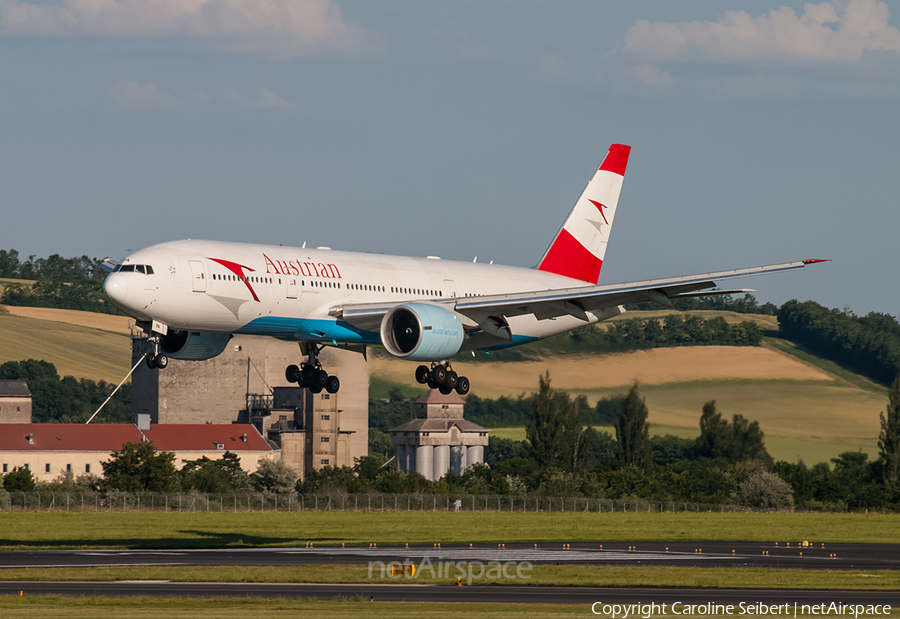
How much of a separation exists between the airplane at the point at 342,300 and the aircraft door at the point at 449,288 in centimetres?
7

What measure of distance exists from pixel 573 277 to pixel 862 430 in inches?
2669

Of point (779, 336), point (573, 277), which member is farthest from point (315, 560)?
point (779, 336)

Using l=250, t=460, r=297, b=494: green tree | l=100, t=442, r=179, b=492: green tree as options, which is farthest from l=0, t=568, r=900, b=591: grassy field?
l=250, t=460, r=297, b=494: green tree

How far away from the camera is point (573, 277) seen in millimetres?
69688

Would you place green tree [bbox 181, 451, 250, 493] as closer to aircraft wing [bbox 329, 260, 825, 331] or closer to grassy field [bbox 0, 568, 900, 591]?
grassy field [bbox 0, 568, 900, 591]

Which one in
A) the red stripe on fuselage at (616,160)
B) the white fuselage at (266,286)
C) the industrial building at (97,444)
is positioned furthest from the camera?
the industrial building at (97,444)

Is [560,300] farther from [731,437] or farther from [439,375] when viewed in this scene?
[731,437]

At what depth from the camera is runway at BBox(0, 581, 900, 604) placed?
45.6 m

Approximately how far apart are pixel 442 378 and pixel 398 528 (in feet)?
123

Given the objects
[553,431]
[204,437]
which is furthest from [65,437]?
[553,431]

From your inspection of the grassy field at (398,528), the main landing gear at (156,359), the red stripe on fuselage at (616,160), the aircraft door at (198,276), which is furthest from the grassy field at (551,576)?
the red stripe on fuselage at (616,160)

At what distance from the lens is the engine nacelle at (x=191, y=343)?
55781mm

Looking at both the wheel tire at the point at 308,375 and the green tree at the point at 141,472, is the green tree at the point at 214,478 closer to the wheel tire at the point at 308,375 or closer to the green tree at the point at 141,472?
the green tree at the point at 141,472

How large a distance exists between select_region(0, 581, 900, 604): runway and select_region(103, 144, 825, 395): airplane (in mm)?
9027
